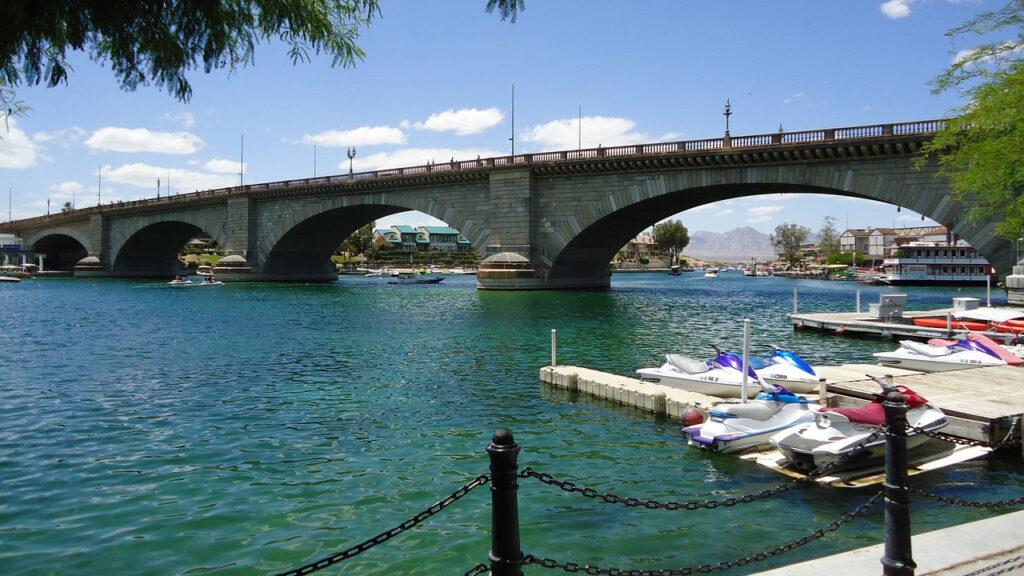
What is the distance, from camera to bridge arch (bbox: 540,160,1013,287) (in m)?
40.4

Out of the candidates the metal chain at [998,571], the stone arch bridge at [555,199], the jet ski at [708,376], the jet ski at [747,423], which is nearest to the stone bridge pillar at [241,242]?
the stone arch bridge at [555,199]

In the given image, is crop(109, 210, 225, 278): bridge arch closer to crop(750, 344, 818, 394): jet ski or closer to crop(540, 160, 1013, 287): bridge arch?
crop(540, 160, 1013, 287): bridge arch

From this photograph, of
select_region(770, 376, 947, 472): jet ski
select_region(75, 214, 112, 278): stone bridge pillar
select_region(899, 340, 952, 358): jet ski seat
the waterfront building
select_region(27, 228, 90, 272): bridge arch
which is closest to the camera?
select_region(770, 376, 947, 472): jet ski

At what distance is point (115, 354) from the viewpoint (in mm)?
24250

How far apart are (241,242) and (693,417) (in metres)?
78.1

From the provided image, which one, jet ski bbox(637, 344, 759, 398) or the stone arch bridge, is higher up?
the stone arch bridge

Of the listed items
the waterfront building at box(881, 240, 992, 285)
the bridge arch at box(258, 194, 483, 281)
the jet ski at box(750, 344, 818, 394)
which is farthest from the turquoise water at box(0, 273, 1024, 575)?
the waterfront building at box(881, 240, 992, 285)

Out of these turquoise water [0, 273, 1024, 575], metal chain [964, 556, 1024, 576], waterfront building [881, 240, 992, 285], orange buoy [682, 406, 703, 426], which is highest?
waterfront building [881, 240, 992, 285]

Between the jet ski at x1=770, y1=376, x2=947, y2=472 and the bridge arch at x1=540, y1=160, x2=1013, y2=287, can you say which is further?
the bridge arch at x1=540, y1=160, x2=1013, y2=287

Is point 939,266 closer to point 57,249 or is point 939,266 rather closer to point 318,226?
point 318,226

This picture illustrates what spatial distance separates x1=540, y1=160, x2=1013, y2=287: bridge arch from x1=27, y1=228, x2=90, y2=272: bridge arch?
91.3 m

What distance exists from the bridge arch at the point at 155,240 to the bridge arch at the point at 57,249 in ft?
55.2

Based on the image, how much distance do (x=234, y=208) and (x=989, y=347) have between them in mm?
78888

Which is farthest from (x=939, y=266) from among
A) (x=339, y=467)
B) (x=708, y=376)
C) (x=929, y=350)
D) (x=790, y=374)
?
(x=339, y=467)
